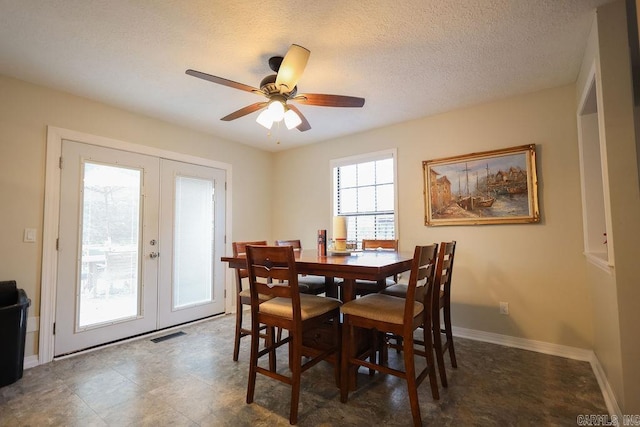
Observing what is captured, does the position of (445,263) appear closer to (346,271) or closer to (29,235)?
(346,271)

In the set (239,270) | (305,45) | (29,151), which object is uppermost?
(305,45)

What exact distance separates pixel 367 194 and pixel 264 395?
8.73ft

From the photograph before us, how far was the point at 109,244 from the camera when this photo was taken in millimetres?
3057

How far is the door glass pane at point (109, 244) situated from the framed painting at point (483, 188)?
322cm

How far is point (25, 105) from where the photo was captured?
8.46 ft

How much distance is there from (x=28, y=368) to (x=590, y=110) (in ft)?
16.4

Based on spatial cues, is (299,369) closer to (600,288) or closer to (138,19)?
(600,288)

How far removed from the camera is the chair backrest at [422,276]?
5.49 feet

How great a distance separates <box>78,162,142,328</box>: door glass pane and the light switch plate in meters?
0.34

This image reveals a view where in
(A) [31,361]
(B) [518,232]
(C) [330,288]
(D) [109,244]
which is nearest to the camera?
(A) [31,361]

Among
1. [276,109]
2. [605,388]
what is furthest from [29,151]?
[605,388]

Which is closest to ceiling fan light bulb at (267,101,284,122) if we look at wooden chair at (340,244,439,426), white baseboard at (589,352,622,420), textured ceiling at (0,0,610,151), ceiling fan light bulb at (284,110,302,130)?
ceiling fan light bulb at (284,110,302,130)

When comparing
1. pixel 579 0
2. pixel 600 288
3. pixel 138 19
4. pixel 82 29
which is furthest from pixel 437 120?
pixel 82 29

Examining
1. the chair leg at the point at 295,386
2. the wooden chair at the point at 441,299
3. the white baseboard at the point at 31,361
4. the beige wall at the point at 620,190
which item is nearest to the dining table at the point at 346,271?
the wooden chair at the point at 441,299
